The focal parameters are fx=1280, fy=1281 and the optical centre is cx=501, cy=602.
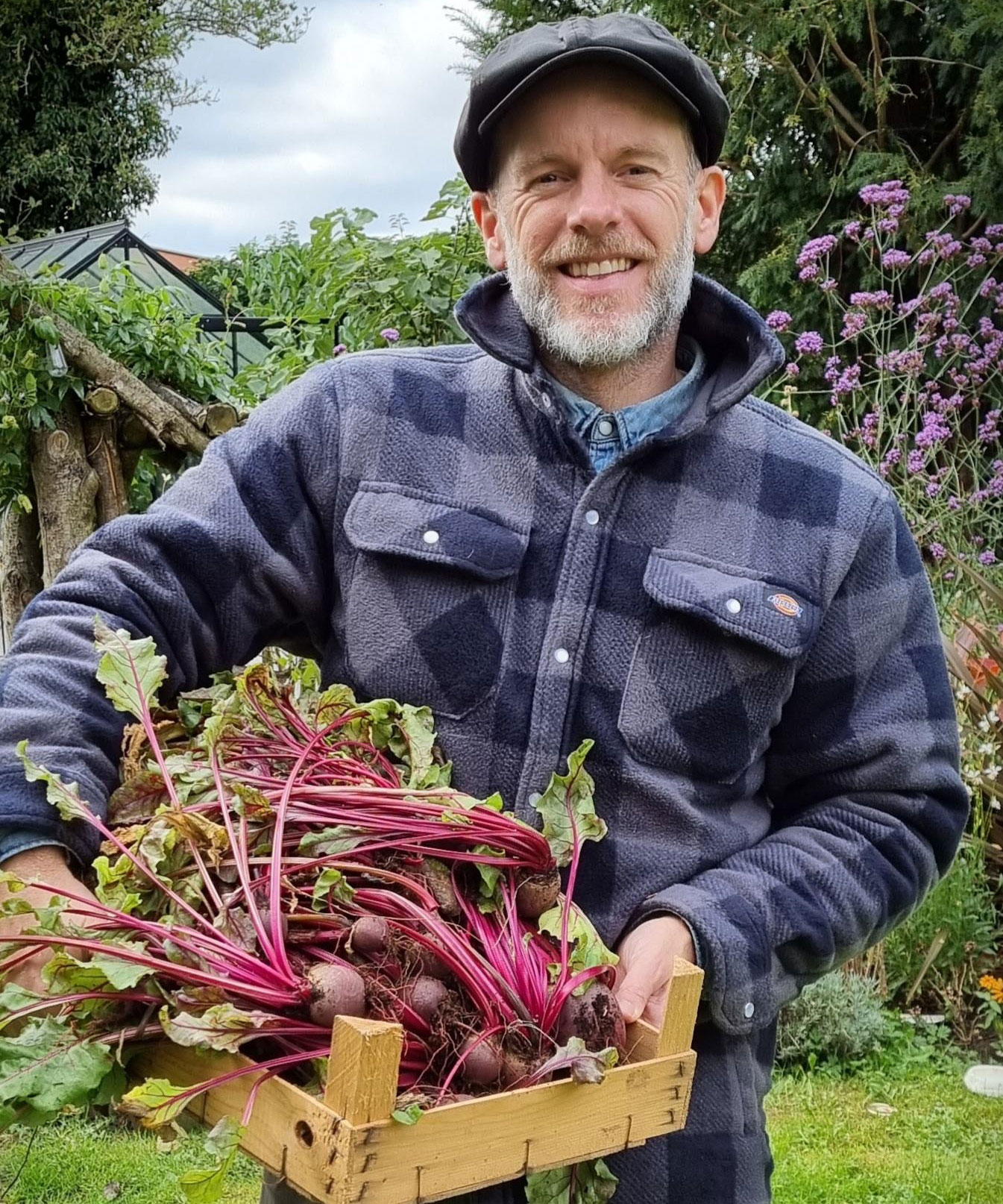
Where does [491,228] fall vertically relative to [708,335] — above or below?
above

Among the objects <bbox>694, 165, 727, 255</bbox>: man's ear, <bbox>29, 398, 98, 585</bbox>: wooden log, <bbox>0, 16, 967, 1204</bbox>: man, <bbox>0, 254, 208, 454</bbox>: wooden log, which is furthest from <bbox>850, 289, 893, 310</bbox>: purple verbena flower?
<bbox>0, 16, 967, 1204</bbox>: man

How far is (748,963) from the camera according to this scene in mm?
1663

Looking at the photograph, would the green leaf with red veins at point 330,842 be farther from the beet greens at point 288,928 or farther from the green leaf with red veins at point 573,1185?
the green leaf with red veins at point 573,1185

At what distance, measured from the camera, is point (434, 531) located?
1801mm

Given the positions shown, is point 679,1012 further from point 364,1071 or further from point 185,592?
point 185,592

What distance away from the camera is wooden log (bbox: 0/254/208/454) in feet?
15.4

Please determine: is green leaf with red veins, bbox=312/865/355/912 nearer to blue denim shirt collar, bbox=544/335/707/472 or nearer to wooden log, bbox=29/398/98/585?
blue denim shirt collar, bbox=544/335/707/472

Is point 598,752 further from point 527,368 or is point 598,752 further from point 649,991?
point 527,368

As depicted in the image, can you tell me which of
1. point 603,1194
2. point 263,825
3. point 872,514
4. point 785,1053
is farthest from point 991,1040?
point 263,825

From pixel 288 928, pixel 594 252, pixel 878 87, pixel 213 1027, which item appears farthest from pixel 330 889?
pixel 878 87

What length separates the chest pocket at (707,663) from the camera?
1763 millimetres

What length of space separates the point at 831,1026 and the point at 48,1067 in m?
3.52

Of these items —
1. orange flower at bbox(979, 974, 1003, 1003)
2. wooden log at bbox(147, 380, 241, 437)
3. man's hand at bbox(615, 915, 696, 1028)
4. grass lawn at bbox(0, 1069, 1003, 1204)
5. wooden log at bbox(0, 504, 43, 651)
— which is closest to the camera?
man's hand at bbox(615, 915, 696, 1028)

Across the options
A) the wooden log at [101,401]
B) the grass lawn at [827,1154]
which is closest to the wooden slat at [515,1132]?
the grass lawn at [827,1154]
